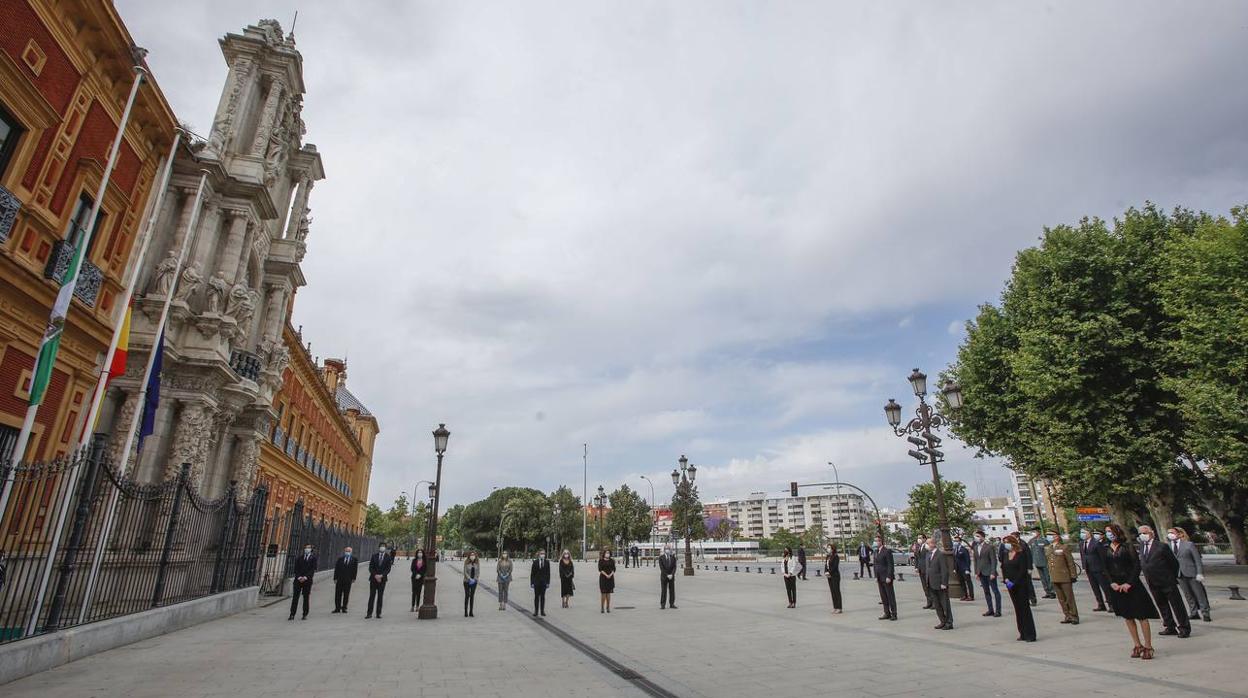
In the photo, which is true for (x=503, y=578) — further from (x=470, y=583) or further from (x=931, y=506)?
(x=931, y=506)

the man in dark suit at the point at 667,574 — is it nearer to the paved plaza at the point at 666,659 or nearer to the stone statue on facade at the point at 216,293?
the paved plaza at the point at 666,659

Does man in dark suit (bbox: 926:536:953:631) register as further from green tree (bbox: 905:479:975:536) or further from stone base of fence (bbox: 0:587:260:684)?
green tree (bbox: 905:479:975:536)

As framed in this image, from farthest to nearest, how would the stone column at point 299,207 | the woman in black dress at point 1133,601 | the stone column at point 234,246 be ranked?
A: the stone column at point 299,207, the stone column at point 234,246, the woman in black dress at point 1133,601

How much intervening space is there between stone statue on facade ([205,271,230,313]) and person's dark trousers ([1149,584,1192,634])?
2274cm

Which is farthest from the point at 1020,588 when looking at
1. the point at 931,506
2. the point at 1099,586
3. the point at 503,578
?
the point at 931,506

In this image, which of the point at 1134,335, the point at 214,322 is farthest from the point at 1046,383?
the point at 214,322

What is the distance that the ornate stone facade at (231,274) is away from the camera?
53.9 feet

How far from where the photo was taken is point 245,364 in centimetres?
1984

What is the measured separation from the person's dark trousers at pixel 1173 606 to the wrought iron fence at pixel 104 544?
15893 millimetres

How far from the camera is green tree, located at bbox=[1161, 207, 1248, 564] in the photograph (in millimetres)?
16688

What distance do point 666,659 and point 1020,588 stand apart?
239 inches

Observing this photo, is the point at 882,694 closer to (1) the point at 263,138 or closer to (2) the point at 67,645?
(2) the point at 67,645

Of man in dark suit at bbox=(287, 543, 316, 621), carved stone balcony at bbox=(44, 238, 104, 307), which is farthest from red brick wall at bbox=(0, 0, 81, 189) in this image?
man in dark suit at bbox=(287, 543, 316, 621)

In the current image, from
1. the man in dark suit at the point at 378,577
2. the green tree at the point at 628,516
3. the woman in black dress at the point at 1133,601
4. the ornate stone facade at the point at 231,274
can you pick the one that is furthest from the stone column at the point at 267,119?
the green tree at the point at 628,516
